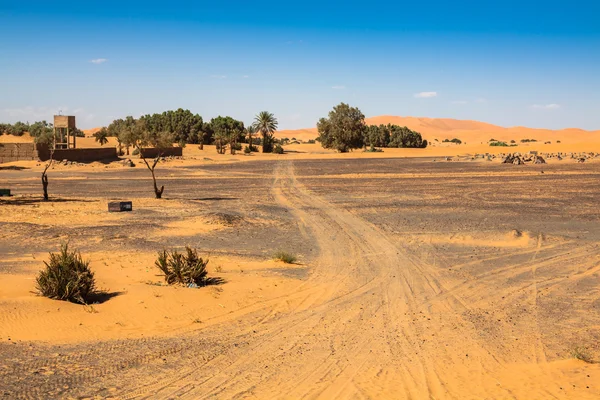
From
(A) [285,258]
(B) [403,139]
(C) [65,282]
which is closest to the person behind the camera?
(C) [65,282]

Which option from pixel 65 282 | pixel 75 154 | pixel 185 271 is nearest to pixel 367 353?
pixel 185 271

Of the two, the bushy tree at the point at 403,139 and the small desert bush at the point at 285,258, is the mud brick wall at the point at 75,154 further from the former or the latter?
the bushy tree at the point at 403,139

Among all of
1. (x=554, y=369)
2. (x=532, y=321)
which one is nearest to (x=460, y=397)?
(x=554, y=369)

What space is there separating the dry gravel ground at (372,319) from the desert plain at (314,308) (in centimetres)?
4

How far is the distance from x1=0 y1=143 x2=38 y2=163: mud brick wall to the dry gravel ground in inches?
1704

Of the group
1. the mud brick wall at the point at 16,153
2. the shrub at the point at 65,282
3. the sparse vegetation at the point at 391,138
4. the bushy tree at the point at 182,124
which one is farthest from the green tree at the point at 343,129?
the shrub at the point at 65,282

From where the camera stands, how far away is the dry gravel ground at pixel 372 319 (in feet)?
29.4

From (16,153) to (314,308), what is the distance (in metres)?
61.5

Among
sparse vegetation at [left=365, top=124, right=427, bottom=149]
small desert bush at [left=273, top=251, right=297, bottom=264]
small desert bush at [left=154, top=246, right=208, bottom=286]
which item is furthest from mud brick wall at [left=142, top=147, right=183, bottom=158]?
small desert bush at [left=154, top=246, right=208, bottom=286]

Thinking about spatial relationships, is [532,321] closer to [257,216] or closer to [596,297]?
[596,297]

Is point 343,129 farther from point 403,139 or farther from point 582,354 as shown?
point 582,354

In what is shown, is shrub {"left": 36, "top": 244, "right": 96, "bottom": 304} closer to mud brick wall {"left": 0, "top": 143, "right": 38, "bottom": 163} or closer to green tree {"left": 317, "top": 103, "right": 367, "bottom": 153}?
mud brick wall {"left": 0, "top": 143, "right": 38, "bottom": 163}

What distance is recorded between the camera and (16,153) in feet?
218

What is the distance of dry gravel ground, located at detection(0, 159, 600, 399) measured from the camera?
895cm
